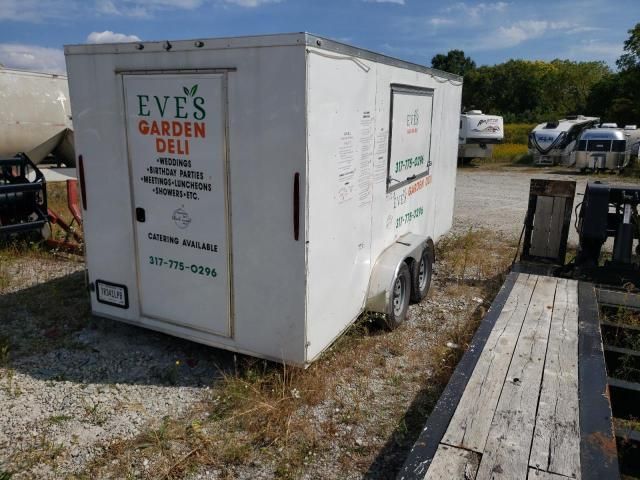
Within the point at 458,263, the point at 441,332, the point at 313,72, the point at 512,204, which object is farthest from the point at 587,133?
the point at 313,72

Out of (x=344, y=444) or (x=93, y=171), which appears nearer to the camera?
(x=344, y=444)

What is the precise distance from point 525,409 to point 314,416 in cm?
147

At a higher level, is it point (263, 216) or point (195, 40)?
point (195, 40)

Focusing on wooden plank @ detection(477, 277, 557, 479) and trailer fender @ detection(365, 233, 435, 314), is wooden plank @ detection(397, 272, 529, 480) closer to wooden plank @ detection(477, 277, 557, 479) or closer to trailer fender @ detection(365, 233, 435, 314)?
wooden plank @ detection(477, 277, 557, 479)

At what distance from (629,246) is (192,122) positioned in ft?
16.1

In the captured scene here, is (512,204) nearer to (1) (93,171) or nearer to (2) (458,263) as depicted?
(2) (458,263)

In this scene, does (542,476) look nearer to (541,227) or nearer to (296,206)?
(296,206)

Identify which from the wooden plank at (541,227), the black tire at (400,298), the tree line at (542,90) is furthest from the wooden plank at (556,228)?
the tree line at (542,90)

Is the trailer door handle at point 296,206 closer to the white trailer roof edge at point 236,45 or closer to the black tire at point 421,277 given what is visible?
the white trailer roof edge at point 236,45

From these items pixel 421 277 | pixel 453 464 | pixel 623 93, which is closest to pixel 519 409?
pixel 453 464

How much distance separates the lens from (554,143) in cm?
2189

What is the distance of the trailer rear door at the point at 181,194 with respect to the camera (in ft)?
12.5

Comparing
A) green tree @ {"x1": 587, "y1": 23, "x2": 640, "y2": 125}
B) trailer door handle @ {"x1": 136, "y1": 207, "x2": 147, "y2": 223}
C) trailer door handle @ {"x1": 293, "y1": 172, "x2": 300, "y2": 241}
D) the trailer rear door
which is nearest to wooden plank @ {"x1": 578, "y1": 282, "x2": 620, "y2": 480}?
trailer door handle @ {"x1": 293, "y1": 172, "x2": 300, "y2": 241}

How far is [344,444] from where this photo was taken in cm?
349
